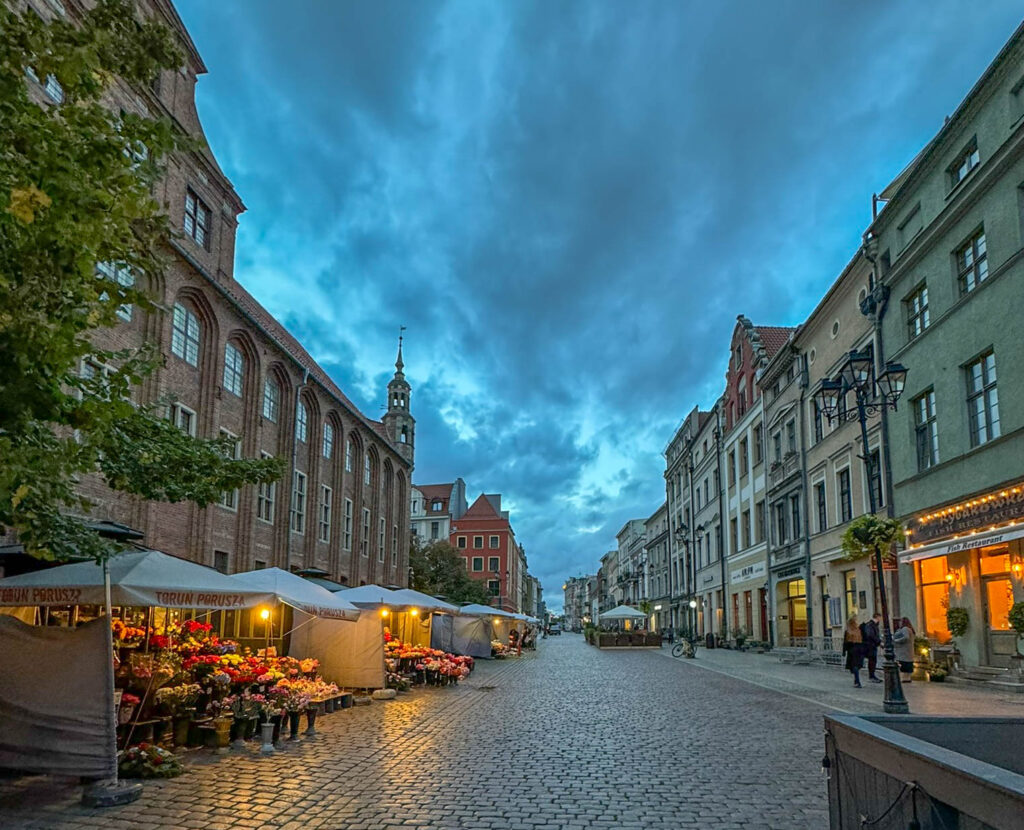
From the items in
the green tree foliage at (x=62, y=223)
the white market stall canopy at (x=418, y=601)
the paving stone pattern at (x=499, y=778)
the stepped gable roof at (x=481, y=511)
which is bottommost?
the paving stone pattern at (x=499, y=778)

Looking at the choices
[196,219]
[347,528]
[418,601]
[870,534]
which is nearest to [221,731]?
[418,601]

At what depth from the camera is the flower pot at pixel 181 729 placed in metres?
11.1

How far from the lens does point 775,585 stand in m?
40.1

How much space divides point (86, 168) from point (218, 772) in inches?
274

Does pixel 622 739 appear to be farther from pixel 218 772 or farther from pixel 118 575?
pixel 118 575

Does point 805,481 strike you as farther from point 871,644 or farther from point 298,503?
point 298,503

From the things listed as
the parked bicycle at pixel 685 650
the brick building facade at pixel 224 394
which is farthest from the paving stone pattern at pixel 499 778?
the parked bicycle at pixel 685 650

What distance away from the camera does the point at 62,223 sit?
17.1ft

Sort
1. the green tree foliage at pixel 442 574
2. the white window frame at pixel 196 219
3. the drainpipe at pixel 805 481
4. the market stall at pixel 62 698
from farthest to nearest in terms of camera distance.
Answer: the green tree foliage at pixel 442 574 → the drainpipe at pixel 805 481 → the white window frame at pixel 196 219 → the market stall at pixel 62 698

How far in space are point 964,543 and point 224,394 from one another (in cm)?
2181

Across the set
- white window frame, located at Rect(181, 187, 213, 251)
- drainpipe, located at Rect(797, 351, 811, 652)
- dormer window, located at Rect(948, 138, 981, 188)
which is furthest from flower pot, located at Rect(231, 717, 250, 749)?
drainpipe, located at Rect(797, 351, 811, 652)

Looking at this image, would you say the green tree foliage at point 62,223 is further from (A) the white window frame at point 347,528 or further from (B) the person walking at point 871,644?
(A) the white window frame at point 347,528

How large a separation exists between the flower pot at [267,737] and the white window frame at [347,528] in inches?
1132

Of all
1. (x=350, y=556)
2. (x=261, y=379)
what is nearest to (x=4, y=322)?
(x=261, y=379)
